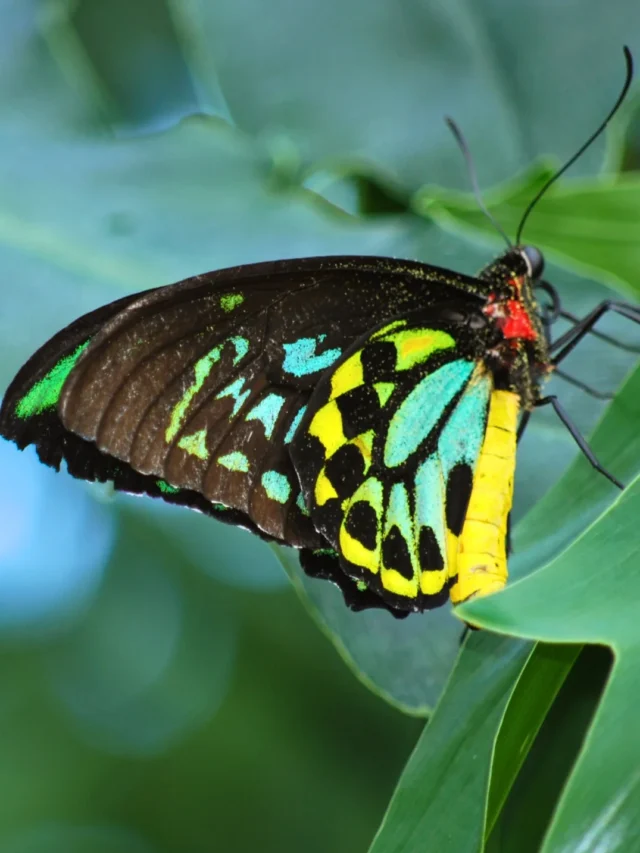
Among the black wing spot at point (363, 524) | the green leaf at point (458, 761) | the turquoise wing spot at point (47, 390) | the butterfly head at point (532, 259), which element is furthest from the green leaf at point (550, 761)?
the turquoise wing spot at point (47, 390)

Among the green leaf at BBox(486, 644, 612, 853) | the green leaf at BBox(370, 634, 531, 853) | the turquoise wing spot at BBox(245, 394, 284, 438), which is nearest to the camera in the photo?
the green leaf at BBox(370, 634, 531, 853)

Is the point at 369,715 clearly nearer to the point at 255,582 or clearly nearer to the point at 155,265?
the point at 255,582

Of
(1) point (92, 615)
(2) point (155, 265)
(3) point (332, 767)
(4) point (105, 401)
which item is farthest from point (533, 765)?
(1) point (92, 615)

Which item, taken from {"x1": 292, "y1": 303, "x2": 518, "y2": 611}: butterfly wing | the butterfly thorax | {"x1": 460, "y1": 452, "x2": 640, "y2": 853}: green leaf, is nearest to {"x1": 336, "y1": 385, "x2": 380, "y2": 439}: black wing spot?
{"x1": 292, "y1": 303, "x2": 518, "y2": 611}: butterfly wing

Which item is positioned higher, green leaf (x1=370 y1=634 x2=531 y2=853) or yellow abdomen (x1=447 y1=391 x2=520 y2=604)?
yellow abdomen (x1=447 y1=391 x2=520 y2=604)

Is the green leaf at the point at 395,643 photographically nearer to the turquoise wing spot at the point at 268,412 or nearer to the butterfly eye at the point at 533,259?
the turquoise wing spot at the point at 268,412

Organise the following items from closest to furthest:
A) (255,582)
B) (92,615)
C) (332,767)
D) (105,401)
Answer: (105,401) → (255,582) → (332,767) → (92,615)

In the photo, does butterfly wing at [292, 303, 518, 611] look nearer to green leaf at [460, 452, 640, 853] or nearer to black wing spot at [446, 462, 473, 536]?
black wing spot at [446, 462, 473, 536]

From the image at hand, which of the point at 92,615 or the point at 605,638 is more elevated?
the point at 605,638
